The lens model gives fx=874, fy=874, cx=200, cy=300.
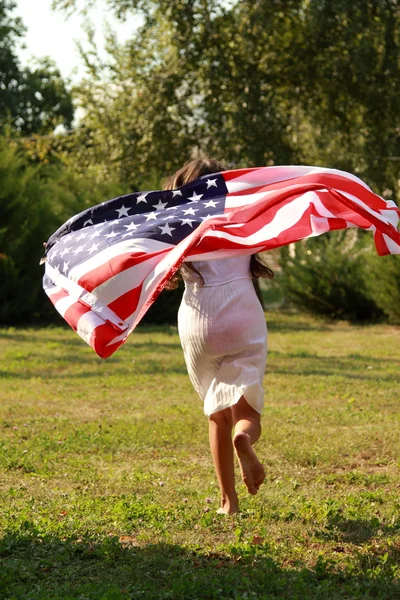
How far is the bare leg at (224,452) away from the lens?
16.5 ft

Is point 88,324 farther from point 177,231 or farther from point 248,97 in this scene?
point 248,97

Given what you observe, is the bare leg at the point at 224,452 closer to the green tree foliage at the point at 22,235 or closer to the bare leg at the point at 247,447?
the bare leg at the point at 247,447

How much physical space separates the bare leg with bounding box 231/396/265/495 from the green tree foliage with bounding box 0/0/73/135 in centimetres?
4652

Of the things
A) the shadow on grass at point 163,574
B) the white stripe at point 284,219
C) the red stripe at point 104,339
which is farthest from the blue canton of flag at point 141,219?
the shadow on grass at point 163,574

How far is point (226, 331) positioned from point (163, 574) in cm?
142

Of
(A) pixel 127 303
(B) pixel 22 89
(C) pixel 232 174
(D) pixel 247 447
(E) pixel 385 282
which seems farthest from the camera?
(B) pixel 22 89

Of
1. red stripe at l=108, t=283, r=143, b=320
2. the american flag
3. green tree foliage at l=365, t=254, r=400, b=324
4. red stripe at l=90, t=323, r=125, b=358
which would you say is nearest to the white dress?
the american flag

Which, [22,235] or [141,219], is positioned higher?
[141,219]

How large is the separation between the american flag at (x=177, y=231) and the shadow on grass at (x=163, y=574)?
1049 millimetres

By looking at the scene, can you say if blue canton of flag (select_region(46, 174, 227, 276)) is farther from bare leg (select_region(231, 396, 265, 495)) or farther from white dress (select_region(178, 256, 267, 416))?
bare leg (select_region(231, 396, 265, 495))

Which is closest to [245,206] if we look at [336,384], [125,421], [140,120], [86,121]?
[125,421]

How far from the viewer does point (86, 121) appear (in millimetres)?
22281

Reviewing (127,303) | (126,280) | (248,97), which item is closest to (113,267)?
(126,280)

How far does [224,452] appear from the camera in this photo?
16.5ft
